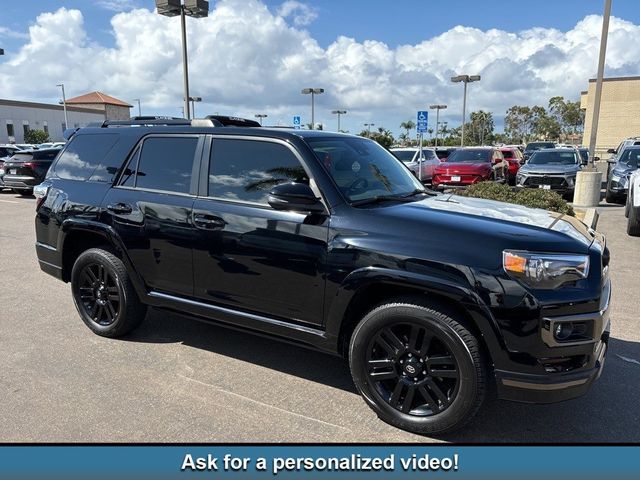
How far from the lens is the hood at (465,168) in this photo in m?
15.8

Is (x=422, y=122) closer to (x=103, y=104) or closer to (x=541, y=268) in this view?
(x=541, y=268)

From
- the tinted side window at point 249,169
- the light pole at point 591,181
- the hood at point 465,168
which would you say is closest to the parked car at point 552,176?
the hood at point 465,168

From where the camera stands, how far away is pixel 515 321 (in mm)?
2744

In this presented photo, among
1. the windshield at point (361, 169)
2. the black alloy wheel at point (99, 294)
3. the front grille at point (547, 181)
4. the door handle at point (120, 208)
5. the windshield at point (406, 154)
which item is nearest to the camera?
the windshield at point (361, 169)

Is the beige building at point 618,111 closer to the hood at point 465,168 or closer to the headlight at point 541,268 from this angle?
the hood at point 465,168

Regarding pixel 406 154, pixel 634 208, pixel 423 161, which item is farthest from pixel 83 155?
pixel 406 154

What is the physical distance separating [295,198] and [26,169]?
16.4m

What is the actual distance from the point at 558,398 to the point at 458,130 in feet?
342

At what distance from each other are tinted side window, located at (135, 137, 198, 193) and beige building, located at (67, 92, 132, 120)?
331 ft

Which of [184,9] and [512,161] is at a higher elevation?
[184,9]

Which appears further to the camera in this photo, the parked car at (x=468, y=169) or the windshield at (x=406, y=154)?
the windshield at (x=406, y=154)

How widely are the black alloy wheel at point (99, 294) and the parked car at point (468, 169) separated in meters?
12.5

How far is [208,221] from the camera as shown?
375 centimetres

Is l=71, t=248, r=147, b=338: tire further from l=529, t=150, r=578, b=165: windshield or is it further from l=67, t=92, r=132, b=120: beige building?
l=67, t=92, r=132, b=120: beige building
